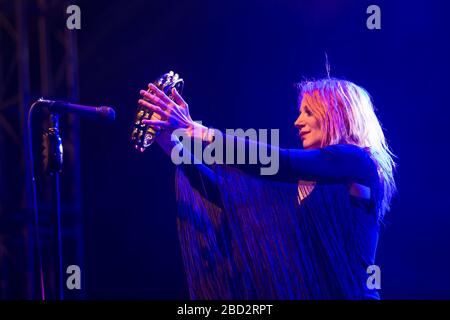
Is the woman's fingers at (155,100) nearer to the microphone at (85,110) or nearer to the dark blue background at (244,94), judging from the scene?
the microphone at (85,110)

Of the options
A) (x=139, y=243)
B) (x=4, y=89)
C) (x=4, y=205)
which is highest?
(x=4, y=89)

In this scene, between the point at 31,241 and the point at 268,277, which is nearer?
the point at 268,277

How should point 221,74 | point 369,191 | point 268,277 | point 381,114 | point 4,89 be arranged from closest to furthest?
point 369,191 < point 268,277 < point 381,114 < point 221,74 < point 4,89

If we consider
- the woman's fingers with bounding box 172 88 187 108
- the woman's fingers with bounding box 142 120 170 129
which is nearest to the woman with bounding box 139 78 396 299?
the woman's fingers with bounding box 172 88 187 108

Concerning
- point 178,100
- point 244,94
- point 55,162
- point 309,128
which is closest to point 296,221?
point 309,128

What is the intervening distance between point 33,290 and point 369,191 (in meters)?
1.66

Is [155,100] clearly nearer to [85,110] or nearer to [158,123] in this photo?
[158,123]

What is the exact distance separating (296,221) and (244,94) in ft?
2.52

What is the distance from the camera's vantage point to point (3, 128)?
2.79m

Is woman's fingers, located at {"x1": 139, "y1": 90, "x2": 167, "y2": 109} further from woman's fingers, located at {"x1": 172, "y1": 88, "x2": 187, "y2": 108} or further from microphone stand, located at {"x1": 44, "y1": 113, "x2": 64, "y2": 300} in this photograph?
microphone stand, located at {"x1": 44, "y1": 113, "x2": 64, "y2": 300}

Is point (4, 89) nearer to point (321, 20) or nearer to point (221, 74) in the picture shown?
point (221, 74)

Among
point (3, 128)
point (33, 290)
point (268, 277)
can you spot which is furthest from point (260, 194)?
point (3, 128)

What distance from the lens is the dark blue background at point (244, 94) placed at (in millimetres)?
2438

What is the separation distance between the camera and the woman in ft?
6.47
